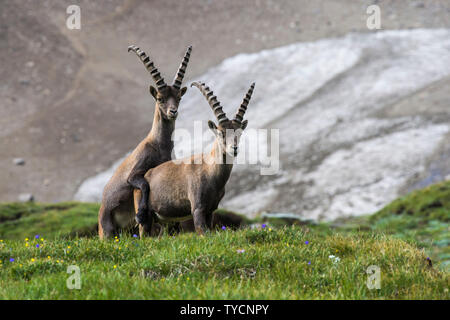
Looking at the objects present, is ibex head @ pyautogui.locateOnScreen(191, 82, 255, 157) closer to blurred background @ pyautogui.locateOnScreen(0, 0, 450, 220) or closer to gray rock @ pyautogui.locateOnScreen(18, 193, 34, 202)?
blurred background @ pyautogui.locateOnScreen(0, 0, 450, 220)

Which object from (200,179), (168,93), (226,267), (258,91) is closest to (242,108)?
(200,179)

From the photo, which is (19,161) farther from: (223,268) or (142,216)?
(223,268)

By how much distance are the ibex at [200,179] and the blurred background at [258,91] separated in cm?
2325

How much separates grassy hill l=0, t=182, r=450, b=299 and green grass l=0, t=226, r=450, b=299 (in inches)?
0.6

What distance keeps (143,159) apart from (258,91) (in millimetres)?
41443

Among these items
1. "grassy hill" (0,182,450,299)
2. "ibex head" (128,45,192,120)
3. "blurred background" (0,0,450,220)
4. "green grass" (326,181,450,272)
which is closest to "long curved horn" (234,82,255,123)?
"ibex head" (128,45,192,120)

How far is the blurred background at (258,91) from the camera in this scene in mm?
39844

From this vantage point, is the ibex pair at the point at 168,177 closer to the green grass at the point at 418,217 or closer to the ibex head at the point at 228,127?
the ibex head at the point at 228,127

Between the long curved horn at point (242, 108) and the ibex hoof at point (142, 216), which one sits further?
the ibex hoof at point (142, 216)

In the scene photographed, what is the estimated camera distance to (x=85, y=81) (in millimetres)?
55500

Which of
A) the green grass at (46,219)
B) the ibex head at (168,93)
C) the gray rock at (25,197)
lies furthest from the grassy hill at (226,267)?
the gray rock at (25,197)

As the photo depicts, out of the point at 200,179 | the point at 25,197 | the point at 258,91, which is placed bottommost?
the point at 200,179

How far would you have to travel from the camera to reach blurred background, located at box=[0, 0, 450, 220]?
131ft

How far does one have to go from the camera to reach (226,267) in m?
8.59
